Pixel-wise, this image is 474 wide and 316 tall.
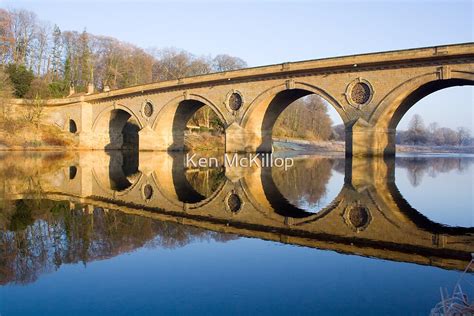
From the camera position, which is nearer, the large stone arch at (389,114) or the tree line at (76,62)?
the large stone arch at (389,114)

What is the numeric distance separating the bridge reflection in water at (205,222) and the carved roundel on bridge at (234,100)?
17.9 m

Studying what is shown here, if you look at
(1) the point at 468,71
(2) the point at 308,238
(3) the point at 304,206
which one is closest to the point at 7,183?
(3) the point at 304,206

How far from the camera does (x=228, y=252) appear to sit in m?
5.20

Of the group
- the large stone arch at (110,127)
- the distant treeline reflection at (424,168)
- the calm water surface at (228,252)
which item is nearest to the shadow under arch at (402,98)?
the distant treeline reflection at (424,168)

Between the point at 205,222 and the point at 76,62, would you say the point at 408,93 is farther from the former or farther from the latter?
the point at 76,62

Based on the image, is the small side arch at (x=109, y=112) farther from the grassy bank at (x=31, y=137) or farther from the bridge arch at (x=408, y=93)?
the bridge arch at (x=408, y=93)

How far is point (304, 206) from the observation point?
8.59 meters

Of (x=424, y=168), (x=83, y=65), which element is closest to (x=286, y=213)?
(x=424, y=168)

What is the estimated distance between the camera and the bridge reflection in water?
5074mm

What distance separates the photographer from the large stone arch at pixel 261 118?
88.2 feet

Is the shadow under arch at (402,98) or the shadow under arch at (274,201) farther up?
the shadow under arch at (402,98)

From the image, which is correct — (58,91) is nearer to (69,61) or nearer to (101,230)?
(69,61)

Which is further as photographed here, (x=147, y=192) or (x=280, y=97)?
(x=280, y=97)

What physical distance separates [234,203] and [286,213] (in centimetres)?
151
